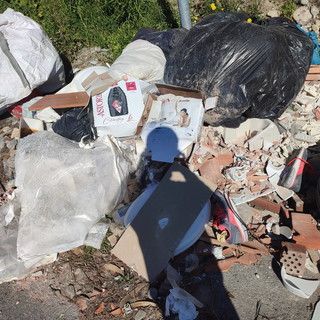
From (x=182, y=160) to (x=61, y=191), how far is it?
2.99ft

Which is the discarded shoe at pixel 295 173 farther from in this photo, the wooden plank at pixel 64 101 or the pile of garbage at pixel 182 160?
the wooden plank at pixel 64 101

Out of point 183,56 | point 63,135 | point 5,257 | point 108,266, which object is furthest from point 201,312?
point 183,56

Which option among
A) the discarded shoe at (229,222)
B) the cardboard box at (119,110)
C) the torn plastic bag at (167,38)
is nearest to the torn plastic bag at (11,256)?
the cardboard box at (119,110)

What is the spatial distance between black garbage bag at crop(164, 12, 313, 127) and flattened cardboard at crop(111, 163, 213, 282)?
2.05 feet

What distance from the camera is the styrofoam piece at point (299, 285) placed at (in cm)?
200

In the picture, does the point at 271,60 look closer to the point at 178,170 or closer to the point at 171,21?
the point at 178,170

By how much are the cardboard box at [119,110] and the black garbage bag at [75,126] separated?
0.38 ft

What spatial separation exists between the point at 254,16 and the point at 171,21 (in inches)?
35.9

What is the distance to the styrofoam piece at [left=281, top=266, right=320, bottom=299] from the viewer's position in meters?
2.00

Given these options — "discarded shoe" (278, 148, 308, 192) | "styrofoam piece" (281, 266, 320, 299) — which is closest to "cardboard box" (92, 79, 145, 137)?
"discarded shoe" (278, 148, 308, 192)

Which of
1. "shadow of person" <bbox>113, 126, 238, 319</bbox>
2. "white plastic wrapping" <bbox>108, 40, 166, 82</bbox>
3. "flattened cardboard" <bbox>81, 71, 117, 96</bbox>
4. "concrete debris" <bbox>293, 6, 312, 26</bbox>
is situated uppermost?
"concrete debris" <bbox>293, 6, 312, 26</bbox>

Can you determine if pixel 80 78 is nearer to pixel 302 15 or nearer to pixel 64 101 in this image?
pixel 64 101

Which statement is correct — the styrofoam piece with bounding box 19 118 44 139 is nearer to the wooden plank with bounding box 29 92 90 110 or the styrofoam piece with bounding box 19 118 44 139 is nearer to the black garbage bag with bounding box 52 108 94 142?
the wooden plank with bounding box 29 92 90 110

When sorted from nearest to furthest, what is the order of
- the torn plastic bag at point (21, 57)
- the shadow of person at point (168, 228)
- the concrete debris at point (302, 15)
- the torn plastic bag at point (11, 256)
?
the shadow of person at point (168, 228) → the torn plastic bag at point (11, 256) → the torn plastic bag at point (21, 57) → the concrete debris at point (302, 15)
